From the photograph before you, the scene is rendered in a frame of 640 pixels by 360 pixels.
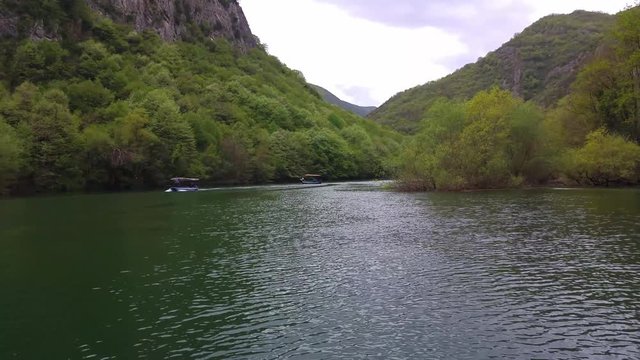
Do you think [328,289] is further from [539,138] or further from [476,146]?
[539,138]

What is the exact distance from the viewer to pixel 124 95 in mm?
160375

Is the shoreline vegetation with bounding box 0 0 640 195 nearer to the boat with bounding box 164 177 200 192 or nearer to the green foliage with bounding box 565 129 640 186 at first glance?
the green foliage with bounding box 565 129 640 186

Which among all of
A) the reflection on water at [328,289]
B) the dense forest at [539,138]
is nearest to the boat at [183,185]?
the dense forest at [539,138]

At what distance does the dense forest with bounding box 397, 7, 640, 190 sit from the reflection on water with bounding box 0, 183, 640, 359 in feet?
142

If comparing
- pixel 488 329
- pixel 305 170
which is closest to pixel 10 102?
pixel 305 170

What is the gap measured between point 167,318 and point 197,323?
1.65 meters

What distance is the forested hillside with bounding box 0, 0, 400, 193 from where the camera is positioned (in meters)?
115

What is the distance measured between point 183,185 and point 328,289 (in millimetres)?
106414

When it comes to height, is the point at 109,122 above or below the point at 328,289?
above

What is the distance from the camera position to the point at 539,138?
3976 inches

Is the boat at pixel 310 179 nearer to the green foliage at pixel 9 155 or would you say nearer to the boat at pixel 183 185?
the boat at pixel 183 185

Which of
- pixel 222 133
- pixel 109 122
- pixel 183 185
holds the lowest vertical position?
pixel 183 185

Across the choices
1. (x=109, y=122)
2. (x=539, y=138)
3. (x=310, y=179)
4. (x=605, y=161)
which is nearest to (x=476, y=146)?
(x=539, y=138)

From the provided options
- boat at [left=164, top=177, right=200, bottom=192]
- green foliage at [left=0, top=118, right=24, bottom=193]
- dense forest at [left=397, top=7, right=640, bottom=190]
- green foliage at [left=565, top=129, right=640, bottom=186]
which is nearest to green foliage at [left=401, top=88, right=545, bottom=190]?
dense forest at [left=397, top=7, right=640, bottom=190]
